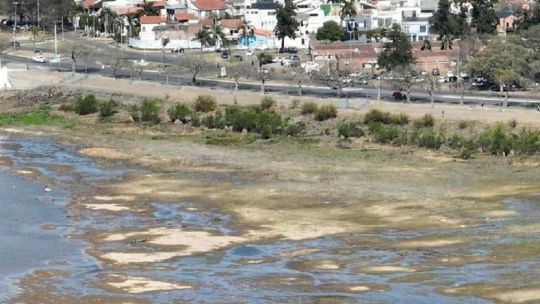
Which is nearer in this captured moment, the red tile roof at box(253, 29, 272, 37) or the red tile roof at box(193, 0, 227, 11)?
the red tile roof at box(253, 29, 272, 37)

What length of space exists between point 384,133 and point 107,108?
1955 cm

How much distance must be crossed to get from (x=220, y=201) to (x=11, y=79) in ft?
160

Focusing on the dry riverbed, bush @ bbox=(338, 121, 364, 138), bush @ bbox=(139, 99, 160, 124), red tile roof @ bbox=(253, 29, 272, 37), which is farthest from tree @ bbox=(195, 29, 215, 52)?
the dry riverbed

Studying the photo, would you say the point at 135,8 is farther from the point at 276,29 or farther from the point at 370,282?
the point at 370,282

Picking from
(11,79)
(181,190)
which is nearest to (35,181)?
(181,190)

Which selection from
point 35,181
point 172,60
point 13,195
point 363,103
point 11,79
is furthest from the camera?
point 172,60

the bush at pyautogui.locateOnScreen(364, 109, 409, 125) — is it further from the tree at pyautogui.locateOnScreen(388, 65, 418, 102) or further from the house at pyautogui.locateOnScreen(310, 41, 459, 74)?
the house at pyautogui.locateOnScreen(310, 41, 459, 74)

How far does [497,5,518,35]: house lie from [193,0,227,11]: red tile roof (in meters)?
31.6

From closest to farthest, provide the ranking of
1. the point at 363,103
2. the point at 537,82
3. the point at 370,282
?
1. the point at 370,282
2. the point at 363,103
3. the point at 537,82

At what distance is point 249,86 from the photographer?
8225cm

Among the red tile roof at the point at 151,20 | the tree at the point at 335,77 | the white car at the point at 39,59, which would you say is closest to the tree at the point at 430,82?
the tree at the point at 335,77

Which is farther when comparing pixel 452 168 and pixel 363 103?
pixel 363 103

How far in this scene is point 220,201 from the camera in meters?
42.6

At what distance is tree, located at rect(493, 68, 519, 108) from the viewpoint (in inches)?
3059
